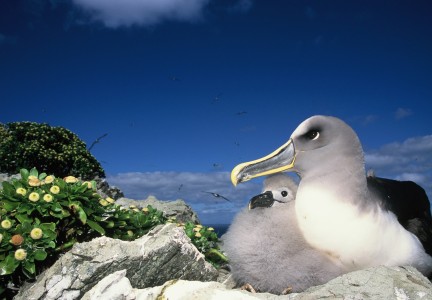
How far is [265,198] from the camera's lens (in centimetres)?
418

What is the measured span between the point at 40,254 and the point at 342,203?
3520mm

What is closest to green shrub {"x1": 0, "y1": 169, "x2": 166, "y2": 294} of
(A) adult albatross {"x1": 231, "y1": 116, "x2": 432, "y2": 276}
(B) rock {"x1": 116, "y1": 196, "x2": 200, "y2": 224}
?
(A) adult albatross {"x1": 231, "y1": 116, "x2": 432, "y2": 276}

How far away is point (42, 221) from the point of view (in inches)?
225

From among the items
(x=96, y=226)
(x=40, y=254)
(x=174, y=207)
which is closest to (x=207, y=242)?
(x=96, y=226)

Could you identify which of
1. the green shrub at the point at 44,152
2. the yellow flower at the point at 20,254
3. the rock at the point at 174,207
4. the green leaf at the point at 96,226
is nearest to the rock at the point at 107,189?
the rock at the point at 174,207

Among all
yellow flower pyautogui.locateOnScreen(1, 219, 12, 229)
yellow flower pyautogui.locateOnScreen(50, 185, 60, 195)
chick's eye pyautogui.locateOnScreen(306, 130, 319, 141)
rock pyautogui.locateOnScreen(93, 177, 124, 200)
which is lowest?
yellow flower pyautogui.locateOnScreen(1, 219, 12, 229)

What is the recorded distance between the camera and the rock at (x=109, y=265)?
4.84 meters

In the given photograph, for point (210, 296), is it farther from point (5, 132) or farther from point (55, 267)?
point (5, 132)

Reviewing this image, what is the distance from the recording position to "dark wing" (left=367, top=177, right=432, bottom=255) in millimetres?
4059

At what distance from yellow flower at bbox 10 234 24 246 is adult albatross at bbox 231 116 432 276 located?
9.31 ft

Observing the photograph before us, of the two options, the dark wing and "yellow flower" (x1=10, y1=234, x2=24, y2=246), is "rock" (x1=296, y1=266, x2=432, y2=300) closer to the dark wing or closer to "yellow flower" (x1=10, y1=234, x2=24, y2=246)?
the dark wing

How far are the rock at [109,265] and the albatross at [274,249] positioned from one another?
102 centimetres

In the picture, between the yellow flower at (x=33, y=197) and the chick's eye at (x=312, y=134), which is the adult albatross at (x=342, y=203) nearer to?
the chick's eye at (x=312, y=134)

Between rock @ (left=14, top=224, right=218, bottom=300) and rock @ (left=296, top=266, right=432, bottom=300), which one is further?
rock @ (left=14, top=224, right=218, bottom=300)
